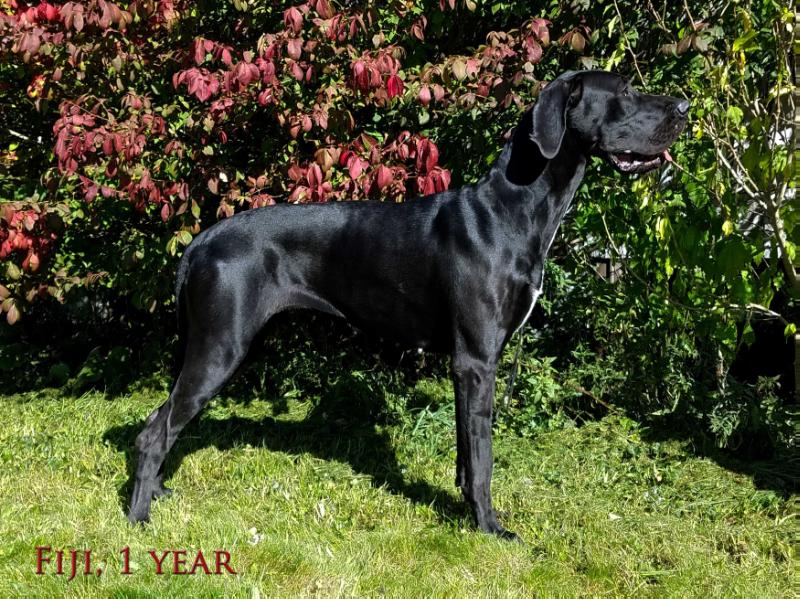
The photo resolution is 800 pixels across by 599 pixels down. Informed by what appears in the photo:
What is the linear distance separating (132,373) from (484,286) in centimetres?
373

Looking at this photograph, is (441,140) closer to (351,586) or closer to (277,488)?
(277,488)

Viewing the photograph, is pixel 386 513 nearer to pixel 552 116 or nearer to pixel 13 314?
pixel 552 116

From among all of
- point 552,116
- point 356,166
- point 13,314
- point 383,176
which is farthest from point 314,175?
point 13,314

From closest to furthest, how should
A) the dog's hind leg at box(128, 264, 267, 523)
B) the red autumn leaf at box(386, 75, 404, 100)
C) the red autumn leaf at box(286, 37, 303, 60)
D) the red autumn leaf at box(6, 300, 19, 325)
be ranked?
1. the dog's hind leg at box(128, 264, 267, 523)
2. the red autumn leaf at box(286, 37, 303, 60)
3. the red autumn leaf at box(386, 75, 404, 100)
4. the red autumn leaf at box(6, 300, 19, 325)

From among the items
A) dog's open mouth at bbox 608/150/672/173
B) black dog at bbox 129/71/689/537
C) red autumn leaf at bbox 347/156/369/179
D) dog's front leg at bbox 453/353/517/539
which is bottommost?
dog's front leg at bbox 453/353/517/539

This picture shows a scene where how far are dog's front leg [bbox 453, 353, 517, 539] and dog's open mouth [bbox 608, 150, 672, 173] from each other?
101 centimetres

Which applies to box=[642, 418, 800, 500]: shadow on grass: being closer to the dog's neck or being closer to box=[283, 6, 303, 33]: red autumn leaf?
the dog's neck

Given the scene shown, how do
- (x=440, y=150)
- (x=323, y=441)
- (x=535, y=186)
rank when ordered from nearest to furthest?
(x=535, y=186) → (x=323, y=441) → (x=440, y=150)

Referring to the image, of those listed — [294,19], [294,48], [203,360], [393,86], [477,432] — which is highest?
[294,19]

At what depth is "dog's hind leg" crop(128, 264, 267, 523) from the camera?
356 centimetres

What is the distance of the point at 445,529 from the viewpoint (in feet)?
11.2

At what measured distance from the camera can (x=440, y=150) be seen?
4.98m

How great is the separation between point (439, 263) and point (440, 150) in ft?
5.42

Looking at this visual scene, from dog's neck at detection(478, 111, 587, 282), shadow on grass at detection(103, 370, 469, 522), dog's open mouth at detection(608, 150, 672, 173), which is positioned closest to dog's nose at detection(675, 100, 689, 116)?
dog's open mouth at detection(608, 150, 672, 173)
